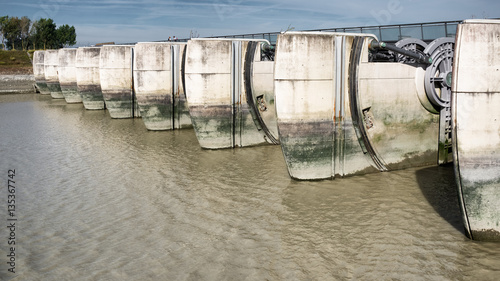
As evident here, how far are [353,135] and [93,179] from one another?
819cm

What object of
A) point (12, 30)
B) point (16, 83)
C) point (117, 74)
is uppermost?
point (12, 30)

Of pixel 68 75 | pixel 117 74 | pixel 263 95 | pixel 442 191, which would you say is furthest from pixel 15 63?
pixel 442 191

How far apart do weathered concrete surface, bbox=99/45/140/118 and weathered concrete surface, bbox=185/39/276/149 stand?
1019cm

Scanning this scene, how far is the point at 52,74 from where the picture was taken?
4412 centimetres

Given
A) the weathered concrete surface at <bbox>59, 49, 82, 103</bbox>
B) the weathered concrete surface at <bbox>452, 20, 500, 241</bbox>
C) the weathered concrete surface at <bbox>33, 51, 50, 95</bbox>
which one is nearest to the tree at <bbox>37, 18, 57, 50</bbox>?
the weathered concrete surface at <bbox>33, 51, 50, 95</bbox>

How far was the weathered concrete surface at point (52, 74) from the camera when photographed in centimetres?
4366

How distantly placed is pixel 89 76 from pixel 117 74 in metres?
6.90

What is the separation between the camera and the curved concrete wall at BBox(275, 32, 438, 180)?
44.5 ft

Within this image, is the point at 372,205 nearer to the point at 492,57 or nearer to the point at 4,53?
the point at 492,57

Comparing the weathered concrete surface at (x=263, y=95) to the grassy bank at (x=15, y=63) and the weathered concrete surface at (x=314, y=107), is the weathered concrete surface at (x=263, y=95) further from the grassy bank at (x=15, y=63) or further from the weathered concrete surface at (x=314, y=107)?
the grassy bank at (x=15, y=63)

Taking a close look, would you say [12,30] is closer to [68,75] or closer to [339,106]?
[68,75]

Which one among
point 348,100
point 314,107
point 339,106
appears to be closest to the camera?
point 314,107

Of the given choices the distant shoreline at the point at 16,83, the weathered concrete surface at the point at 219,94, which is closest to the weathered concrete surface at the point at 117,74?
the weathered concrete surface at the point at 219,94

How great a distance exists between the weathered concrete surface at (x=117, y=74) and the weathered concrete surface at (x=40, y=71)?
23338 mm
